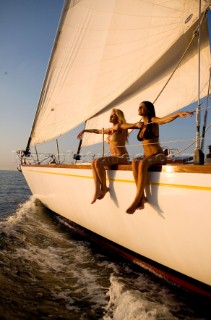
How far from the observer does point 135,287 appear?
160 inches

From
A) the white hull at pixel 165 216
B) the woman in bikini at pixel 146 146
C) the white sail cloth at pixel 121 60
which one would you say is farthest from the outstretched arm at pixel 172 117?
the white sail cloth at pixel 121 60

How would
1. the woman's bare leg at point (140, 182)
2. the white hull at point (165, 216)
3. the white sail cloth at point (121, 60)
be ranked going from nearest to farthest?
the white hull at point (165, 216) < the woman's bare leg at point (140, 182) < the white sail cloth at point (121, 60)

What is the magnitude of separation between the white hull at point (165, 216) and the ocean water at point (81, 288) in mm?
430

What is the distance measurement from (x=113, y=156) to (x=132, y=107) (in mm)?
3046

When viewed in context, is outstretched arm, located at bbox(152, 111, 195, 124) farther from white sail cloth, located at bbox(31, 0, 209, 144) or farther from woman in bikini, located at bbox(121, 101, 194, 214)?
white sail cloth, located at bbox(31, 0, 209, 144)

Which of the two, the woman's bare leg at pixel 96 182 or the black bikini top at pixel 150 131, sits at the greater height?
the black bikini top at pixel 150 131

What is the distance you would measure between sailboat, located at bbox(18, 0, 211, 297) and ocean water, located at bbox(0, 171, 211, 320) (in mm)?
282

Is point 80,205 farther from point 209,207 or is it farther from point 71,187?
point 209,207

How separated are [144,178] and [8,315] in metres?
2.34

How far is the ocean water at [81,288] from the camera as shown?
3.35 meters

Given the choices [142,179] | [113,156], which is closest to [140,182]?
[142,179]

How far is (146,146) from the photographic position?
13.7ft

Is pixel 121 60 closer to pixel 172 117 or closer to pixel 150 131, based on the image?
pixel 150 131

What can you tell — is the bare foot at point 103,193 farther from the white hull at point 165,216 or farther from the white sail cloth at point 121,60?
the white sail cloth at point 121,60
